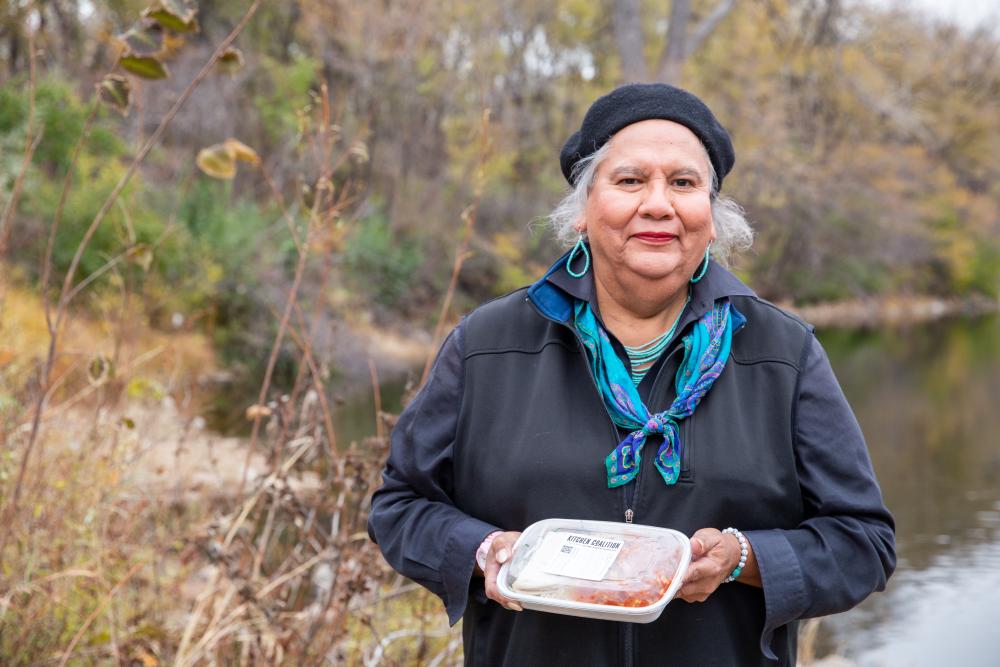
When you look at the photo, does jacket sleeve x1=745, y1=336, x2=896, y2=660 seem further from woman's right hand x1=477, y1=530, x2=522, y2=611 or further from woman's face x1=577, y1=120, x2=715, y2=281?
woman's right hand x1=477, y1=530, x2=522, y2=611

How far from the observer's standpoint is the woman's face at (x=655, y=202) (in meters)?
1.96

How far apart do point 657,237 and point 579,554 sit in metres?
0.65

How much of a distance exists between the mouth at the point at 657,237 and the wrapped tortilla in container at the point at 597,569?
56cm

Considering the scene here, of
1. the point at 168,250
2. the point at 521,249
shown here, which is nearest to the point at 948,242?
the point at 521,249

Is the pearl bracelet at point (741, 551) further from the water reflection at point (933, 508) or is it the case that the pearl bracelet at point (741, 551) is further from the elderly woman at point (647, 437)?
the water reflection at point (933, 508)

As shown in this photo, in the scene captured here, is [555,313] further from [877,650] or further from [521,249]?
[521,249]

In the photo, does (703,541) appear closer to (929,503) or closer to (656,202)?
(656,202)

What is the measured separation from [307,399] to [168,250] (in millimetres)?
10427

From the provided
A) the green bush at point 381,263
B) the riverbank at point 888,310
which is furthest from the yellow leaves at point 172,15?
the riverbank at point 888,310

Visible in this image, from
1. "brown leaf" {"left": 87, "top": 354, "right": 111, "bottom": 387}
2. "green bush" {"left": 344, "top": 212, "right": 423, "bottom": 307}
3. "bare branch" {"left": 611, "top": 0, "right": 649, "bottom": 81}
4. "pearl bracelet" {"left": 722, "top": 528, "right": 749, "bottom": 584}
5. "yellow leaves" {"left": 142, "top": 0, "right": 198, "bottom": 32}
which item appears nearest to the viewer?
"pearl bracelet" {"left": 722, "top": 528, "right": 749, "bottom": 584}

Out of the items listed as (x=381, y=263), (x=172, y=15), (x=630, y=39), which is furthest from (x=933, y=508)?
(x=381, y=263)

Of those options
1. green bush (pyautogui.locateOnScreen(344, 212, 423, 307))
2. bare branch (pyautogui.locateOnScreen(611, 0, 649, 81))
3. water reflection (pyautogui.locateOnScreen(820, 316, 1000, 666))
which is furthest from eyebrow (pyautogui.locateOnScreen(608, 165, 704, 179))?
green bush (pyautogui.locateOnScreen(344, 212, 423, 307))

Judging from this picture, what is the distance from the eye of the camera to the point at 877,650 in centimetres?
683

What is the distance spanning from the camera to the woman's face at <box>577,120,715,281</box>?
1959mm
